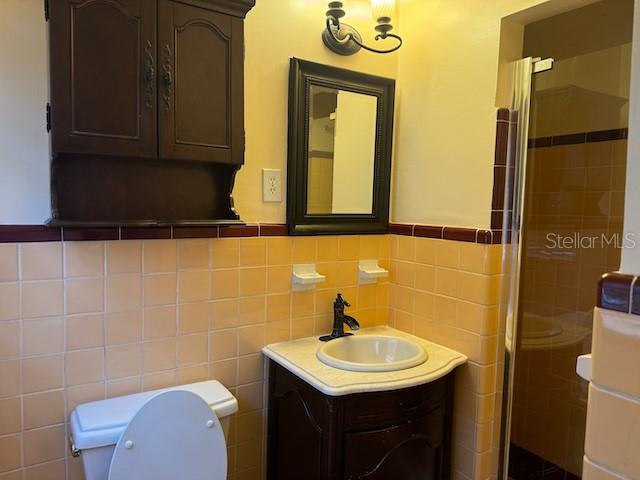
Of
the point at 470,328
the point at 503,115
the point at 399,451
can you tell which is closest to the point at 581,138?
the point at 503,115

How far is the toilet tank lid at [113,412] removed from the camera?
53.5 inches

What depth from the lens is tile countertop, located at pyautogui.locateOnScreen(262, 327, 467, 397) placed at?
58.9 inches

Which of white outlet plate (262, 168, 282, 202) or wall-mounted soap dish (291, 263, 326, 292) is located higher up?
white outlet plate (262, 168, 282, 202)

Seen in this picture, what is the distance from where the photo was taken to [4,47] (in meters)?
1.35

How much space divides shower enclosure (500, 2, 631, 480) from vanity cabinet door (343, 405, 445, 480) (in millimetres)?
296

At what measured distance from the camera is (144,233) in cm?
158

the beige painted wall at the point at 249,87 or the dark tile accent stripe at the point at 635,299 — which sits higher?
the beige painted wall at the point at 249,87

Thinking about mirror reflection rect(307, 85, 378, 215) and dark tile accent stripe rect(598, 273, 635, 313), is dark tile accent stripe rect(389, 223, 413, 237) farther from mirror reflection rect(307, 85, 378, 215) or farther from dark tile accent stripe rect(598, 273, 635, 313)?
dark tile accent stripe rect(598, 273, 635, 313)

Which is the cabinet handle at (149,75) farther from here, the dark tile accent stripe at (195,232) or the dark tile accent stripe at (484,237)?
the dark tile accent stripe at (484,237)

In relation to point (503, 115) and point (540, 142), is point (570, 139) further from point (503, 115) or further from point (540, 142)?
point (503, 115)

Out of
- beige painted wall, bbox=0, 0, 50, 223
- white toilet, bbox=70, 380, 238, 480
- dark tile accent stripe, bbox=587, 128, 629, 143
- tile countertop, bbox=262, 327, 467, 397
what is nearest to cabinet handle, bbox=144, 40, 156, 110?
beige painted wall, bbox=0, 0, 50, 223

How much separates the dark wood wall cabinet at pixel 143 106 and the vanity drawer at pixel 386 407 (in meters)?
0.74

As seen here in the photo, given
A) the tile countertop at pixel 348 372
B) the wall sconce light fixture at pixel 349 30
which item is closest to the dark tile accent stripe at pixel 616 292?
the tile countertop at pixel 348 372

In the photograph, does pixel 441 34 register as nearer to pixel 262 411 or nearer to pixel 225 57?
pixel 225 57
